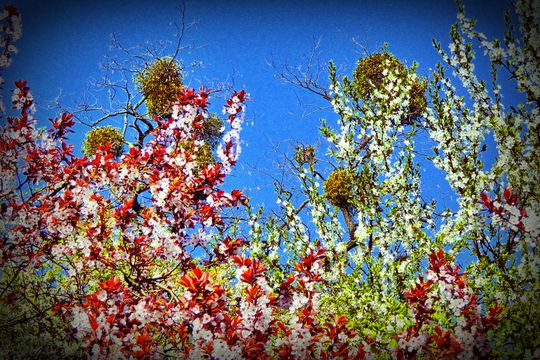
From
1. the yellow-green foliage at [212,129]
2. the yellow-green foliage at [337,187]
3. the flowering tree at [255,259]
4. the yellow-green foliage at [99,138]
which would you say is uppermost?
the yellow-green foliage at [212,129]

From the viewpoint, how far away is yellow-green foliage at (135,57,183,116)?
19.3ft

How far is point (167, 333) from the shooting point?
2.55 meters

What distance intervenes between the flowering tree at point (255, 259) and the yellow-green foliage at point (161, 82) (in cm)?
304

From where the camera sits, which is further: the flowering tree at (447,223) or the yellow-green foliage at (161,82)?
the yellow-green foliage at (161,82)

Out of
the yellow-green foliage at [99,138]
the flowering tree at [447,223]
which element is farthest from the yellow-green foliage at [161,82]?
the flowering tree at [447,223]

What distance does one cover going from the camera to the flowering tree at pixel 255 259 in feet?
7.14

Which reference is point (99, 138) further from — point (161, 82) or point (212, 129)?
point (212, 129)

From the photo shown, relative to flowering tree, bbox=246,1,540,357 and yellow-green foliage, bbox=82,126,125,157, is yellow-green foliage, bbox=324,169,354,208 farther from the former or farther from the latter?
yellow-green foliage, bbox=82,126,125,157

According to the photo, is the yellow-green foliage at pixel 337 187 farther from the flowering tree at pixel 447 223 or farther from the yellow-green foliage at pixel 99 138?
the yellow-green foliage at pixel 99 138

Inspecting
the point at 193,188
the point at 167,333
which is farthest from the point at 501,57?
the point at 167,333

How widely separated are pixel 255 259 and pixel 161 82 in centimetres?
446

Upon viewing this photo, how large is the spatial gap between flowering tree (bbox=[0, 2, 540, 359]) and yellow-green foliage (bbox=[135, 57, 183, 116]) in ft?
9.96

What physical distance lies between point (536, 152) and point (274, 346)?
94.0 inches

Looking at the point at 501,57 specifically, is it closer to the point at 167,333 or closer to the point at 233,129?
the point at 233,129
